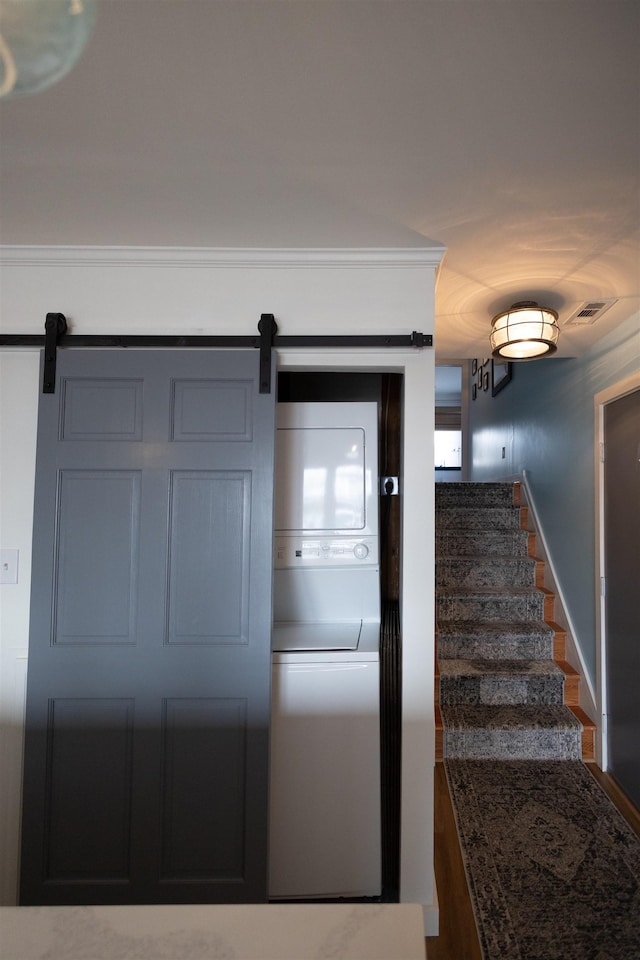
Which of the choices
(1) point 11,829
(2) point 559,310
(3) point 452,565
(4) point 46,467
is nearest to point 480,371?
(3) point 452,565

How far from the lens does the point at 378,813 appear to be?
2016 millimetres

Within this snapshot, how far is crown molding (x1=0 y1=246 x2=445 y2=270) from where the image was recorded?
2.02 m

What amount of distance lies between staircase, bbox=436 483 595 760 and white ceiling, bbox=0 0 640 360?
2457mm

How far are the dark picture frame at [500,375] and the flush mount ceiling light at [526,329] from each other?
2.61 metres

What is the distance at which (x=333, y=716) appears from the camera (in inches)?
79.9

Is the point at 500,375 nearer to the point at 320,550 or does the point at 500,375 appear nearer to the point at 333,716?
the point at 320,550

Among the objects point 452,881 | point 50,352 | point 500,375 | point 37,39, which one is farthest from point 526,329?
point 500,375

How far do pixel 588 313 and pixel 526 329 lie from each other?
48cm

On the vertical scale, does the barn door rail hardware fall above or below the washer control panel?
above

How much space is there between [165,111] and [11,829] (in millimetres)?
2350

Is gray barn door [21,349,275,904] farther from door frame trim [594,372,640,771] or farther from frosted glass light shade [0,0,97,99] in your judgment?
door frame trim [594,372,640,771]

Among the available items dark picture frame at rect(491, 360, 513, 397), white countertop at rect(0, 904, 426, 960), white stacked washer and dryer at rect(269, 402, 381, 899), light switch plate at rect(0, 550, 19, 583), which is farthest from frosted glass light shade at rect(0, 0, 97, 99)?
dark picture frame at rect(491, 360, 513, 397)

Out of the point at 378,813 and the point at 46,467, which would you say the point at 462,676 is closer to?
the point at 378,813

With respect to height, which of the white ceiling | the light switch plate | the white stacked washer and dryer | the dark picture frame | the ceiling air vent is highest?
the dark picture frame
